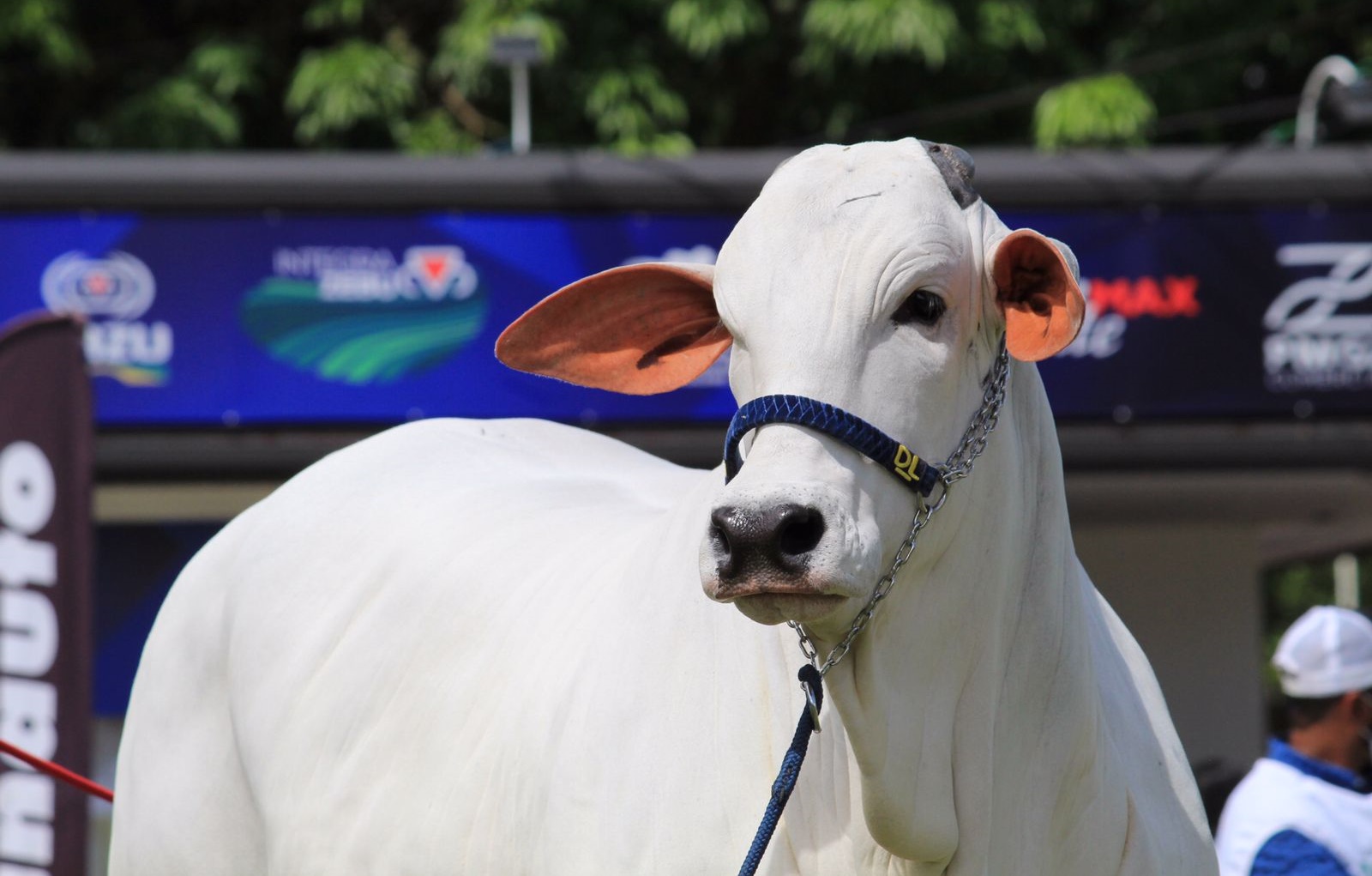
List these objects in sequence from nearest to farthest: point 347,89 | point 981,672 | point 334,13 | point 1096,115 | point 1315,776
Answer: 1. point 981,672
2. point 1315,776
3. point 1096,115
4. point 347,89
5. point 334,13

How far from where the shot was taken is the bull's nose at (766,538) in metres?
2.21

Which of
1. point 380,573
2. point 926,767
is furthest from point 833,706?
point 380,573

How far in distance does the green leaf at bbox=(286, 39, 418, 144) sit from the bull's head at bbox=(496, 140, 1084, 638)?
850 cm

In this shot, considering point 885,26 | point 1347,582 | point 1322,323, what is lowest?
point 1347,582

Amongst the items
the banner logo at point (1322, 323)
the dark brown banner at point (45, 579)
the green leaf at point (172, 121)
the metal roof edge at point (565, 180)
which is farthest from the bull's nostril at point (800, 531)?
the green leaf at point (172, 121)

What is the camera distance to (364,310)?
26.9 feet

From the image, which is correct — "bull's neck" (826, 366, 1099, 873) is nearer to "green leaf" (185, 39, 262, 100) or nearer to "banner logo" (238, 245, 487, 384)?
"banner logo" (238, 245, 487, 384)

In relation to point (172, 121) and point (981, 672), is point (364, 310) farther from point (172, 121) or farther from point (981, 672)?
point (981, 672)

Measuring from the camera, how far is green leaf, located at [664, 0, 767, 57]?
421 inches

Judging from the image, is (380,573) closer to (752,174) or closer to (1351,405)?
(752,174)

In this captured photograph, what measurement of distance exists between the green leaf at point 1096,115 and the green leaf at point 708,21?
70.7 inches

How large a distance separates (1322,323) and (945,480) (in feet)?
21.0

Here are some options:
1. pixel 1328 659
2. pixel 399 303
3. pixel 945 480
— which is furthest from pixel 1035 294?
pixel 399 303

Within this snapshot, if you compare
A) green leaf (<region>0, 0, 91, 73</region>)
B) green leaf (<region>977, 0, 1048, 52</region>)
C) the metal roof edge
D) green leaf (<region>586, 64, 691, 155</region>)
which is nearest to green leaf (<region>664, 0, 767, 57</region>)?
green leaf (<region>586, 64, 691, 155</region>)
